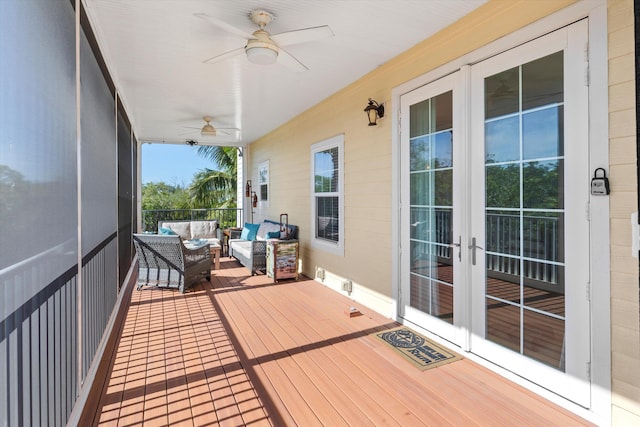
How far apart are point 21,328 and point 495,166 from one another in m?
2.97

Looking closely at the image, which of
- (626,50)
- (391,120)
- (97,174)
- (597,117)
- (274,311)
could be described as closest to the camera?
(626,50)

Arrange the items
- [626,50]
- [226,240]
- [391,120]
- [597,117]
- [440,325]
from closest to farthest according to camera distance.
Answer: [626,50] → [597,117] → [440,325] → [391,120] → [226,240]

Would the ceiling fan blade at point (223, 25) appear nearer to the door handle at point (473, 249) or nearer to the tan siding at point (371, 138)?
the tan siding at point (371, 138)

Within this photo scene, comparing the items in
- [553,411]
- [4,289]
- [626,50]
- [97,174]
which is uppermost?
[626,50]

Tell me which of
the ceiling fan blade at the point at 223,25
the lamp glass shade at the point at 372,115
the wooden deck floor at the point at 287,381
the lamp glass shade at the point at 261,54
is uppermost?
the ceiling fan blade at the point at 223,25

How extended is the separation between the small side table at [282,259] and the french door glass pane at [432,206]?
2.53m

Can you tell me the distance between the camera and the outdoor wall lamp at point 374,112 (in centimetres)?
386

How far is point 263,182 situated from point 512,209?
21.5ft

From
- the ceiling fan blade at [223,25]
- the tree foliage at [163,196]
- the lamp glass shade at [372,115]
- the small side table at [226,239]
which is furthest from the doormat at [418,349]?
the tree foliage at [163,196]

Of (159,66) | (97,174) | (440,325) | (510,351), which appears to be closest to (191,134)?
(159,66)

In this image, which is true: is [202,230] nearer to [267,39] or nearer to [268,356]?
[268,356]

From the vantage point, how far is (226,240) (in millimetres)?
8523

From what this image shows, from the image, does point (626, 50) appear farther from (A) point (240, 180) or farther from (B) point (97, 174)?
(A) point (240, 180)

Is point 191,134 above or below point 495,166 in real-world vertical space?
above
